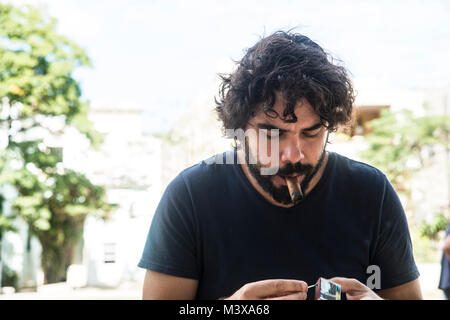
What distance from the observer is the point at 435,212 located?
10.6 meters

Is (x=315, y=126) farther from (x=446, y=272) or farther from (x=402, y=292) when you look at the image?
(x=446, y=272)

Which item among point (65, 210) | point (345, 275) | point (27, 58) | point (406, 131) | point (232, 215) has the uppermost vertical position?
point (27, 58)

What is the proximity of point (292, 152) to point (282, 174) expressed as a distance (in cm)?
6

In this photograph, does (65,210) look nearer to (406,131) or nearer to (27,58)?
(27,58)

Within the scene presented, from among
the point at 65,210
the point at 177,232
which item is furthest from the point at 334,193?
the point at 65,210

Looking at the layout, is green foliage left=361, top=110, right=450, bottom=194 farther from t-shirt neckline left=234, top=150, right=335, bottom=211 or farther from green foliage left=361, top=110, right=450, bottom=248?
t-shirt neckline left=234, top=150, right=335, bottom=211

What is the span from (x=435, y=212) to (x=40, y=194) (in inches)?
318

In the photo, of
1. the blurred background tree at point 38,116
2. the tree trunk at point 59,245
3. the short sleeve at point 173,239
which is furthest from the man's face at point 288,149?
the tree trunk at point 59,245

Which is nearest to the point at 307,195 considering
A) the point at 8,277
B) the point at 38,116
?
the point at 38,116

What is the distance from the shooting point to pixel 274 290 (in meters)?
0.93

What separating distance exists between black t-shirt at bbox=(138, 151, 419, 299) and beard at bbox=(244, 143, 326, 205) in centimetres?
2

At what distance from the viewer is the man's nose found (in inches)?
43.6

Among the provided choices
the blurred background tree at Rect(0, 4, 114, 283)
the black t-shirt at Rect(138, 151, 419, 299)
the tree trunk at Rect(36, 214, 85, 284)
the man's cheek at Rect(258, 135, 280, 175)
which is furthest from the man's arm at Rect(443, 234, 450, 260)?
the tree trunk at Rect(36, 214, 85, 284)

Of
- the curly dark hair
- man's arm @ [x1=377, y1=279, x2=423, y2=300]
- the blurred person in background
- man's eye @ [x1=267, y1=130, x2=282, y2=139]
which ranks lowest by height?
the blurred person in background
